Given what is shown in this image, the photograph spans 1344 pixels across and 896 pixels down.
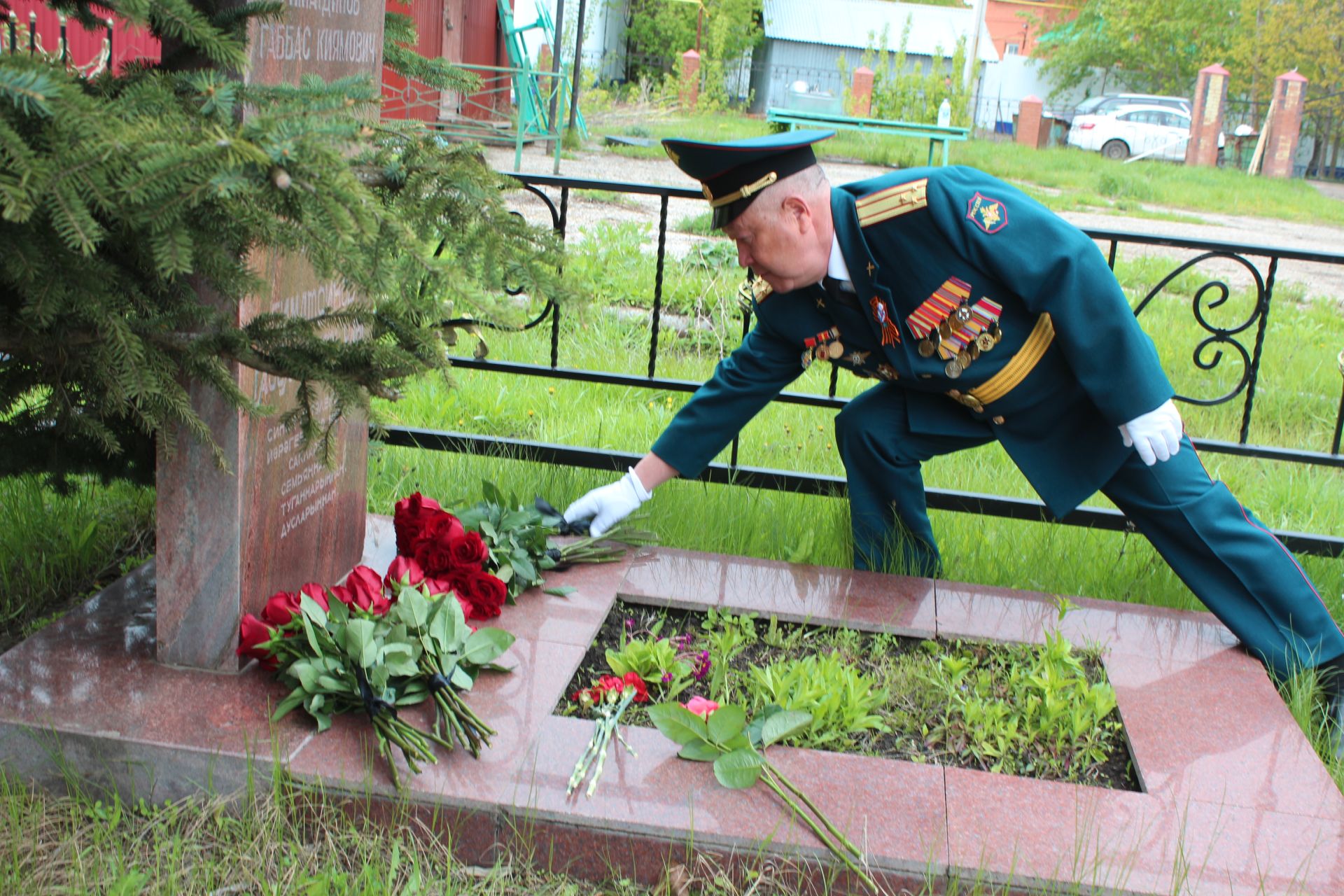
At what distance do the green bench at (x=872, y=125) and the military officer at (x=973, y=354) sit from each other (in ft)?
38.7

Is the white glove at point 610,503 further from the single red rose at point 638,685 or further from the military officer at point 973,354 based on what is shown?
the single red rose at point 638,685

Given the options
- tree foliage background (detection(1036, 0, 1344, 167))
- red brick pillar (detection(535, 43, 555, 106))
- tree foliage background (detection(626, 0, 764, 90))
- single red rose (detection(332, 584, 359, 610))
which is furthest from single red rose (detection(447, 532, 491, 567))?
tree foliage background (detection(1036, 0, 1344, 167))

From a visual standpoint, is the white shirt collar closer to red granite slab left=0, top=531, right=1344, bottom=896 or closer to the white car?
red granite slab left=0, top=531, right=1344, bottom=896

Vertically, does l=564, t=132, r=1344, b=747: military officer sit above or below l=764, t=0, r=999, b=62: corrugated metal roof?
below

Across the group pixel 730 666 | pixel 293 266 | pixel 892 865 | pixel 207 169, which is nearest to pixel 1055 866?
pixel 892 865

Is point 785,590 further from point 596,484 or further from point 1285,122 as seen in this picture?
point 1285,122

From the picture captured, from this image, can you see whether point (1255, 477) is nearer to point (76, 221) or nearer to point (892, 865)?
point (892, 865)

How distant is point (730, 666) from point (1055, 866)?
837mm

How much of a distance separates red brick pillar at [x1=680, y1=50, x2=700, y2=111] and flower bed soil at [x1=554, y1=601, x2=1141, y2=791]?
22.0 meters

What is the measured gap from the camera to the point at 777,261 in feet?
7.98

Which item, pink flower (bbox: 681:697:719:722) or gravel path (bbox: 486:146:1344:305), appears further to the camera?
gravel path (bbox: 486:146:1344:305)

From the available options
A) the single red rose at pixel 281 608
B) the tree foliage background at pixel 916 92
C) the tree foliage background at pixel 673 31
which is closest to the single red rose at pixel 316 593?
the single red rose at pixel 281 608

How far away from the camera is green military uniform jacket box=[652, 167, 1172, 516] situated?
235cm

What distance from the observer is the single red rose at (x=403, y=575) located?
93.8 inches
